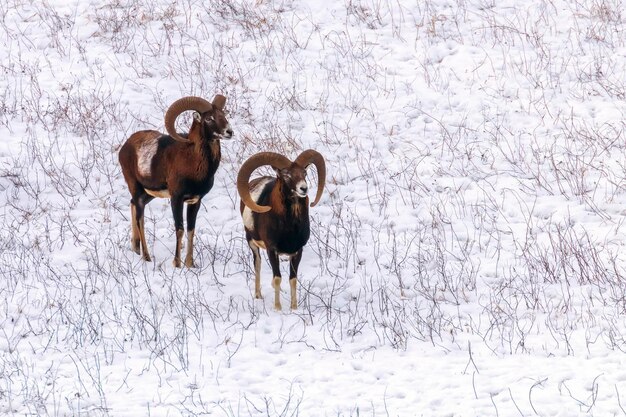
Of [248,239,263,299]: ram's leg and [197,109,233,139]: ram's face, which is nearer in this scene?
[248,239,263,299]: ram's leg

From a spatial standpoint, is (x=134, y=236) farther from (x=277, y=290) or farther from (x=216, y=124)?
(x=277, y=290)

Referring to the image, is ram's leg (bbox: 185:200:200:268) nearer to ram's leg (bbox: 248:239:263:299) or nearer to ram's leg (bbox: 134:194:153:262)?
ram's leg (bbox: 134:194:153:262)

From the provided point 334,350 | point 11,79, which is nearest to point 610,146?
point 334,350

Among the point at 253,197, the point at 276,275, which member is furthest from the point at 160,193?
the point at 276,275

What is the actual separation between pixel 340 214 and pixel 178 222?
225 cm

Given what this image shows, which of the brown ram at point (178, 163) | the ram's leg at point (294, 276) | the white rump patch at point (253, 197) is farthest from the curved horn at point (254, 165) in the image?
the brown ram at point (178, 163)

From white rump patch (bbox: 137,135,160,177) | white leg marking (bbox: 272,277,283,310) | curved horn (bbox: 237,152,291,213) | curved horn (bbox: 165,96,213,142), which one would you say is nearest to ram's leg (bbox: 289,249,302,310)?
white leg marking (bbox: 272,277,283,310)

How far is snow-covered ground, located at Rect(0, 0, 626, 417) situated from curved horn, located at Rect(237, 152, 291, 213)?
1.10 meters

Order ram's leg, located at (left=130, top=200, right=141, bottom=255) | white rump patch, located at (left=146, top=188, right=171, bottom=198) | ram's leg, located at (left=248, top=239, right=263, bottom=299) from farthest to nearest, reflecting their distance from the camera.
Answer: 1. ram's leg, located at (left=130, top=200, right=141, bottom=255)
2. white rump patch, located at (left=146, top=188, right=171, bottom=198)
3. ram's leg, located at (left=248, top=239, right=263, bottom=299)

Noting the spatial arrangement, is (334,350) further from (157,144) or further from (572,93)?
(572,93)

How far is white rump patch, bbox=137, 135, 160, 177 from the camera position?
10.4 meters

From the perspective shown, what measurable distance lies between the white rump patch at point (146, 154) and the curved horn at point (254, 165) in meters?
1.98

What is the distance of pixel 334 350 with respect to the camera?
8203mm

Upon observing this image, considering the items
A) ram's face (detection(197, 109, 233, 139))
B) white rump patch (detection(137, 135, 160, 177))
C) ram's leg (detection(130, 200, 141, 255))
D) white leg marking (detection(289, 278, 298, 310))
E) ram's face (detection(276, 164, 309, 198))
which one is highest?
ram's face (detection(197, 109, 233, 139))
